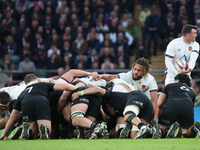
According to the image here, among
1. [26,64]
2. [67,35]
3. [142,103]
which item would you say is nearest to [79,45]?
[67,35]

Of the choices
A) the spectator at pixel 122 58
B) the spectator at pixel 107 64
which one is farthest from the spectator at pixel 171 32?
the spectator at pixel 107 64

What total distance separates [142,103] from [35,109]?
5.87ft

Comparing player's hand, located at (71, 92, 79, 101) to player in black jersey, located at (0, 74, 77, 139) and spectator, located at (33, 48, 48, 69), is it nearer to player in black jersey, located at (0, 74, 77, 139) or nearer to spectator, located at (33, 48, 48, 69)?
player in black jersey, located at (0, 74, 77, 139)

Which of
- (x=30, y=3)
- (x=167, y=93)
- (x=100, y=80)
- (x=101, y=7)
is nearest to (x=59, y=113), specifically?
(x=100, y=80)

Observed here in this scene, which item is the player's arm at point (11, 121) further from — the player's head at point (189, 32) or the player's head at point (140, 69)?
the player's head at point (189, 32)

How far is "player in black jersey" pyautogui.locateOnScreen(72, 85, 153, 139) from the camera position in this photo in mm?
5552

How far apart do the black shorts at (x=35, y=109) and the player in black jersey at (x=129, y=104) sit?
2.00ft

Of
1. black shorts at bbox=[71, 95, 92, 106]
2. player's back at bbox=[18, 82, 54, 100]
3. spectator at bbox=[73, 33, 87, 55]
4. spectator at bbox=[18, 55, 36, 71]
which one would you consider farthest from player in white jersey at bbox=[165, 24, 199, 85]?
spectator at bbox=[18, 55, 36, 71]

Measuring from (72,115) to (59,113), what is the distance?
733mm

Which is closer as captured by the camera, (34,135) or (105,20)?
(34,135)

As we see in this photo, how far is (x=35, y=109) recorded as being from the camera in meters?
5.71

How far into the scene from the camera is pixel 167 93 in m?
6.28

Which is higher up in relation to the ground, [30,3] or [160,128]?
[30,3]

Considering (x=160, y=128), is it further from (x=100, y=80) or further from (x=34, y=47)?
(x=34, y=47)
